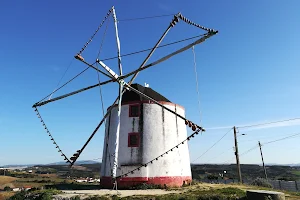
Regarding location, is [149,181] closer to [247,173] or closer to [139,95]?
[139,95]

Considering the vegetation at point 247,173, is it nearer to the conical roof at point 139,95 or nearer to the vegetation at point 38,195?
the conical roof at point 139,95

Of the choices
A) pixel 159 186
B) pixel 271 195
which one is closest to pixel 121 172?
pixel 159 186

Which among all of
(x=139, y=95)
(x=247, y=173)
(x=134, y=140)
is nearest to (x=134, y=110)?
(x=139, y=95)

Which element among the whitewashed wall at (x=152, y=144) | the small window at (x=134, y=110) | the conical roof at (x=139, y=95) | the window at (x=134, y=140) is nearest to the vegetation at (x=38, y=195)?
the whitewashed wall at (x=152, y=144)

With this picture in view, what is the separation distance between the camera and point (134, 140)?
25406 millimetres

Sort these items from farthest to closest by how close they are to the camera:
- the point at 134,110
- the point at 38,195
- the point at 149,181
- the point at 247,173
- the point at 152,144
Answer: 1. the point at 247,173
2. the point at 134,110
3. the point at 152,144
4. the point at 149,181
5. the point at 38,195

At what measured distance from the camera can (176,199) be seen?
1667cm

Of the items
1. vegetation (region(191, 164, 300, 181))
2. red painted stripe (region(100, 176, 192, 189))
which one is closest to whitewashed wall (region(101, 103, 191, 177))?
red painted stripe (region(100, 176, 192, 189))

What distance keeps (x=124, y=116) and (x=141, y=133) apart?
2741 millimetres

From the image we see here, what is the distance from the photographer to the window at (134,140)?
2527cm

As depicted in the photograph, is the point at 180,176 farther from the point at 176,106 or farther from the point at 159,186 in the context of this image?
the point at 176,106

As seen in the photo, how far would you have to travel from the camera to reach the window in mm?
25266

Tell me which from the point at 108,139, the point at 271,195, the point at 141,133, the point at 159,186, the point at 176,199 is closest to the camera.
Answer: the point at 271,195

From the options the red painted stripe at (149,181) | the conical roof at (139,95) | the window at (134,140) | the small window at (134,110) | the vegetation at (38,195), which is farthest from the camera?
the conical roof at (139,95)
